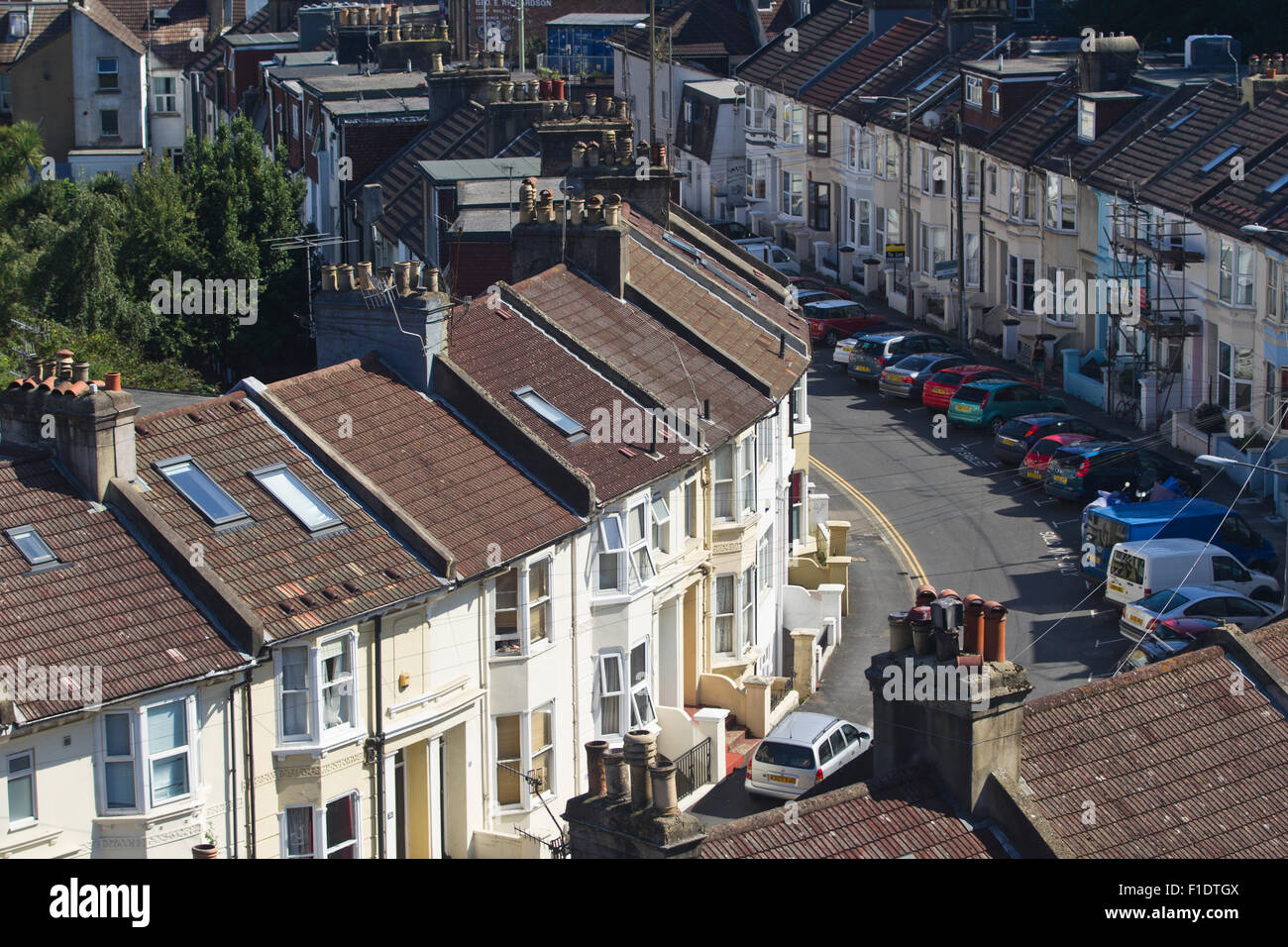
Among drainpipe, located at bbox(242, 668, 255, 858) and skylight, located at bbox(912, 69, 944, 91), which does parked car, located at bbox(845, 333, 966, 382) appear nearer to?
skylight, located at bbox(912, 69, 944, 91)

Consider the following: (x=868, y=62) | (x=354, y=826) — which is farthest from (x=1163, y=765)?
(x=868, y=62)

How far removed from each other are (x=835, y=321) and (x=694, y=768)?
119 feet

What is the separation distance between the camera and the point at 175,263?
57.2 meters

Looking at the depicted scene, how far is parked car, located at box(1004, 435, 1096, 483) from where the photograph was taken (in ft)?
168

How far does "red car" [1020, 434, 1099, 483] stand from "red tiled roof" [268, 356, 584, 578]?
934 inches

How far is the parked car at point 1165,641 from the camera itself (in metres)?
37.7

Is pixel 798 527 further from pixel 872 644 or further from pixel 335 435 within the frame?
pixel 335 435

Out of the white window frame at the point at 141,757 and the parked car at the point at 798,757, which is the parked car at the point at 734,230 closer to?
the parked car at the point at 798,757

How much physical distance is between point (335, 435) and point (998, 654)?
12963mm

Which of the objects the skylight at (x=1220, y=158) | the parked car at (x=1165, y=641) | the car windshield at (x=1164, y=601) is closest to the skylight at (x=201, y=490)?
the parked car at (x=1165, y=641)

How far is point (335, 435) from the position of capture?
2992cm

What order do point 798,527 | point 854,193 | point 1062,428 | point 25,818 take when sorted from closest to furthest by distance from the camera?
1. point 25,818
2. point 798,527
3. point 1062,428
4. point 854,193

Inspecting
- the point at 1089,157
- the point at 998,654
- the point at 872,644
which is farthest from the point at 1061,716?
the point at 1089,157

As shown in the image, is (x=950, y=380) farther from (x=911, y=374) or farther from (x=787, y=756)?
(x=787, y=756)
